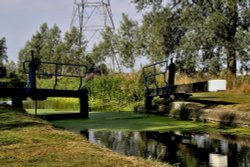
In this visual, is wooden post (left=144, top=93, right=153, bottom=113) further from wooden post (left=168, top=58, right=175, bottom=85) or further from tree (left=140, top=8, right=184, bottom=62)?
tree (left=140, top=8, right=184, bottom=62)

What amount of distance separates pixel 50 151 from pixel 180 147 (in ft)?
12.2

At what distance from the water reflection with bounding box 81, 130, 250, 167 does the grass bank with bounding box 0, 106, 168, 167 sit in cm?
131

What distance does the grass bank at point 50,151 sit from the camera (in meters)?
5.60

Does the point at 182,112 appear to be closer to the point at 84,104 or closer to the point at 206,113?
the point at 206,113

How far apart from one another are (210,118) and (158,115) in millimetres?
3662

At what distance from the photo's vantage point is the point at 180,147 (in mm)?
9305

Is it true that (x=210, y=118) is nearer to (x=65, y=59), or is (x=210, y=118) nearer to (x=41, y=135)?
(x=41, y=135)

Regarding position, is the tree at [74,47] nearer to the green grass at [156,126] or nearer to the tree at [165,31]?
the tree at [165,31]

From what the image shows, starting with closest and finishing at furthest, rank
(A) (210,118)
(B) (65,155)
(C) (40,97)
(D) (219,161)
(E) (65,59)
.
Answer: (B) (65,155)
(D) (219,161)
(A) (210,118)
(C) (40,97)
(E) (65,59)

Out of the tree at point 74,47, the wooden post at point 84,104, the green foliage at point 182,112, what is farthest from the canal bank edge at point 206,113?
the tree at point 74,47

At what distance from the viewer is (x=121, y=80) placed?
2412 centimetres

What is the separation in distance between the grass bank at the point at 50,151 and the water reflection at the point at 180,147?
51.5 inches

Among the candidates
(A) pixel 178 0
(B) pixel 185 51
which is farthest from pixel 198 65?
(A) pixel 178 0

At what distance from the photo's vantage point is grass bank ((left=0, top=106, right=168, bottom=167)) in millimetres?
5602
